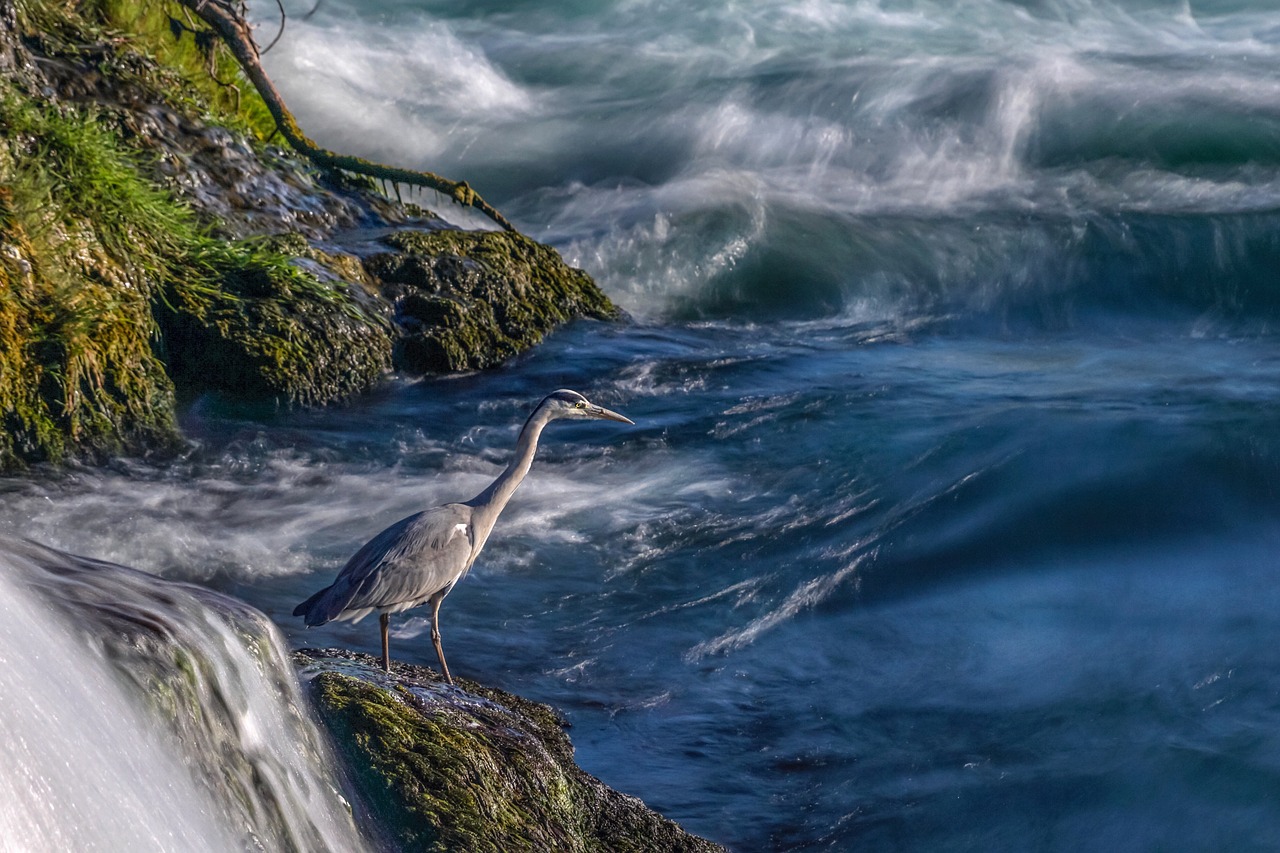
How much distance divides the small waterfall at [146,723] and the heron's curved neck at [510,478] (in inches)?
75.9

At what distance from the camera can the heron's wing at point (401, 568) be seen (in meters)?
4.85

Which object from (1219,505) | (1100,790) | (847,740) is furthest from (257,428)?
(1219,505)

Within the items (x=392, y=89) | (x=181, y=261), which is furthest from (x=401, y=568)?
(x=392, y=89)

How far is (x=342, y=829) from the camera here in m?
3.32

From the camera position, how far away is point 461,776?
11.7 ft

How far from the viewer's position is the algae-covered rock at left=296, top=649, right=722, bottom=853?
136 inches

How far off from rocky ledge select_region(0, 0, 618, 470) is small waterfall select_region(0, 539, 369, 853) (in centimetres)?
326

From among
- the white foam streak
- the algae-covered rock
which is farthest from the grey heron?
the white foam streak

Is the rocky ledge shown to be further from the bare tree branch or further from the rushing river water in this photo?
the rushing river water

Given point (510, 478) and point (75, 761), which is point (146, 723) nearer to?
point (75, 761)

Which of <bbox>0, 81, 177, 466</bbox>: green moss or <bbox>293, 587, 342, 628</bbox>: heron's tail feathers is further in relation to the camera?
<bbox>0, 81, 177, 466</bbox>: green moss

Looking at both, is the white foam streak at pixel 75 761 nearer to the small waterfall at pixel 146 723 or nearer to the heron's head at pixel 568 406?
the small waterfall at pixel 146 723

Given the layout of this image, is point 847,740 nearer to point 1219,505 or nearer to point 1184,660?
point 1184,660

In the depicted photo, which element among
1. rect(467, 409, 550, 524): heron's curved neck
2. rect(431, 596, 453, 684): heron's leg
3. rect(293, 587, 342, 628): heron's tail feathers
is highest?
rect(467, 409, 550, 524): heron's curved neck
